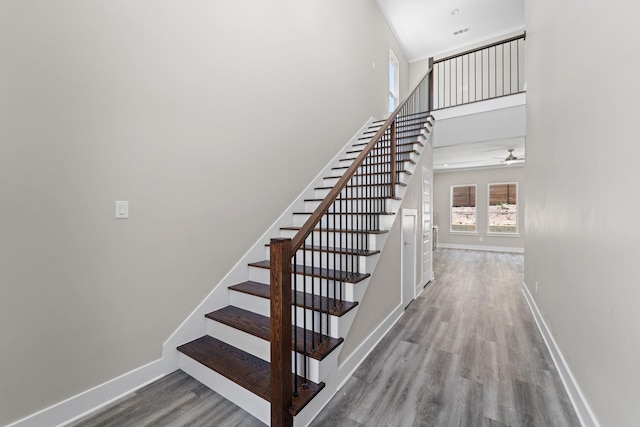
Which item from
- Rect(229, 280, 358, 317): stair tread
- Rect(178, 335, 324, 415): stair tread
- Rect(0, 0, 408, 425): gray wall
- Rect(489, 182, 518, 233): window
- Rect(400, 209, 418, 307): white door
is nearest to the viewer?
Rect(0, 0, 408, 425): gray wall

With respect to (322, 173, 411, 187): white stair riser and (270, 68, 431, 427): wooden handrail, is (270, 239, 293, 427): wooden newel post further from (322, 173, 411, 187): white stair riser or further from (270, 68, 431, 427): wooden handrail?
(322, 173, 411, 187): white stair riser

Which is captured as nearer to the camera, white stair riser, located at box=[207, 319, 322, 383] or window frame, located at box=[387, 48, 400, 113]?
white stair riser, located at box=[207, 319, 322, 383]

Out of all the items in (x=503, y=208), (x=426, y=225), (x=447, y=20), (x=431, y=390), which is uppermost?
(x=447, y=20)

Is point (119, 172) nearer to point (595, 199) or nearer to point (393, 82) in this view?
point (595, 199)

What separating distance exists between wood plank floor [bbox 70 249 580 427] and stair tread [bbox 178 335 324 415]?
184mm

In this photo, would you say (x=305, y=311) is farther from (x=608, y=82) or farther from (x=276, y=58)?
(x=276, y=58)

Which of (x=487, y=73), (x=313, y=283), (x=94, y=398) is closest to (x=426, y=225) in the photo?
(x=313, y=283)

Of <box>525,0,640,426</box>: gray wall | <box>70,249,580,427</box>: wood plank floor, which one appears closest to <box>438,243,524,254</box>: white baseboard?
<box>70,249,580,427</box>: wood plank floor

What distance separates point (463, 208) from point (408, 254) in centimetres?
684

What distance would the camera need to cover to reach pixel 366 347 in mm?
2436

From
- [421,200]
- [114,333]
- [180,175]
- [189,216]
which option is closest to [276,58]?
[180,175]

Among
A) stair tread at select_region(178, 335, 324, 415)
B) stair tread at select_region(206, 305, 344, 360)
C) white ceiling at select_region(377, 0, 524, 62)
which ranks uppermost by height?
white ceiling at select_region(377, 0, 524, 62)

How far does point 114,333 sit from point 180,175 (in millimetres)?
1202

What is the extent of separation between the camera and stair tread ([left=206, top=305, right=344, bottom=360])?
1.79 m
